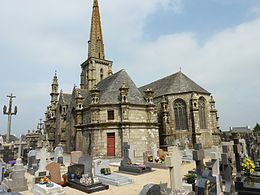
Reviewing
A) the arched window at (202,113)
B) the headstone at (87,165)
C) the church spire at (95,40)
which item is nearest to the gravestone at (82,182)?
the headstone at (87,165)

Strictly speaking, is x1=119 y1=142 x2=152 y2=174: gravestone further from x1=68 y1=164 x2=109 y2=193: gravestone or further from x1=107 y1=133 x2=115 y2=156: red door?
x1=107 y1=133 x2=115 y2=156: red door

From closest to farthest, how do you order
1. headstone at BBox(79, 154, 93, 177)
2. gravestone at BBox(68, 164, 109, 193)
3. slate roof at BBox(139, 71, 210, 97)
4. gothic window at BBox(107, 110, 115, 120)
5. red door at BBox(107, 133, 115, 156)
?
gravestone at BBox(68, 164, 109, 193) < headstone at BBox(79, 154, 93, 177) < red door at BBox(107, 133, 115, 156) < gothic window at BBox(107, 110, 115, 120) < slate roof at BBox(139, 71, 210, 97)

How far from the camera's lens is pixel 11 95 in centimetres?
2219

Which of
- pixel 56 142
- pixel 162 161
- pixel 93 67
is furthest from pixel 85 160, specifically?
pixel 93 67

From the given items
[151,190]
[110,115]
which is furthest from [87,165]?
[110,115]

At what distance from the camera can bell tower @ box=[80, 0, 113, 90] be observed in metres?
36.4

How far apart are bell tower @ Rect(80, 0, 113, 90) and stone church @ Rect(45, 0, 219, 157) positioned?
312mm

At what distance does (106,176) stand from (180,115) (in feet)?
58.7

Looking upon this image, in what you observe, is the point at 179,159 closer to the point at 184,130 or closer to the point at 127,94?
the point at 127,94

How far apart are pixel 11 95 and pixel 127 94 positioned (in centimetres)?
1392

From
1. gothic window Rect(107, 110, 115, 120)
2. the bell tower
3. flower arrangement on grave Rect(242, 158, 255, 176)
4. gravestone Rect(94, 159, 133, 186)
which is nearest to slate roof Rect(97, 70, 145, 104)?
gothic window Rect(107, 110, 115, 120)

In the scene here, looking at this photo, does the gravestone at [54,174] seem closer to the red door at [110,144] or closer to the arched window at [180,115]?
the red door at [110,144]

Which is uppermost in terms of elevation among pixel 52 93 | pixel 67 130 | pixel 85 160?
pixel 52 93

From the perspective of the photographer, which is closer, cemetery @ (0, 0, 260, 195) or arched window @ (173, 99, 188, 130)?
cemetery @ (0, 0, 260, 195)
